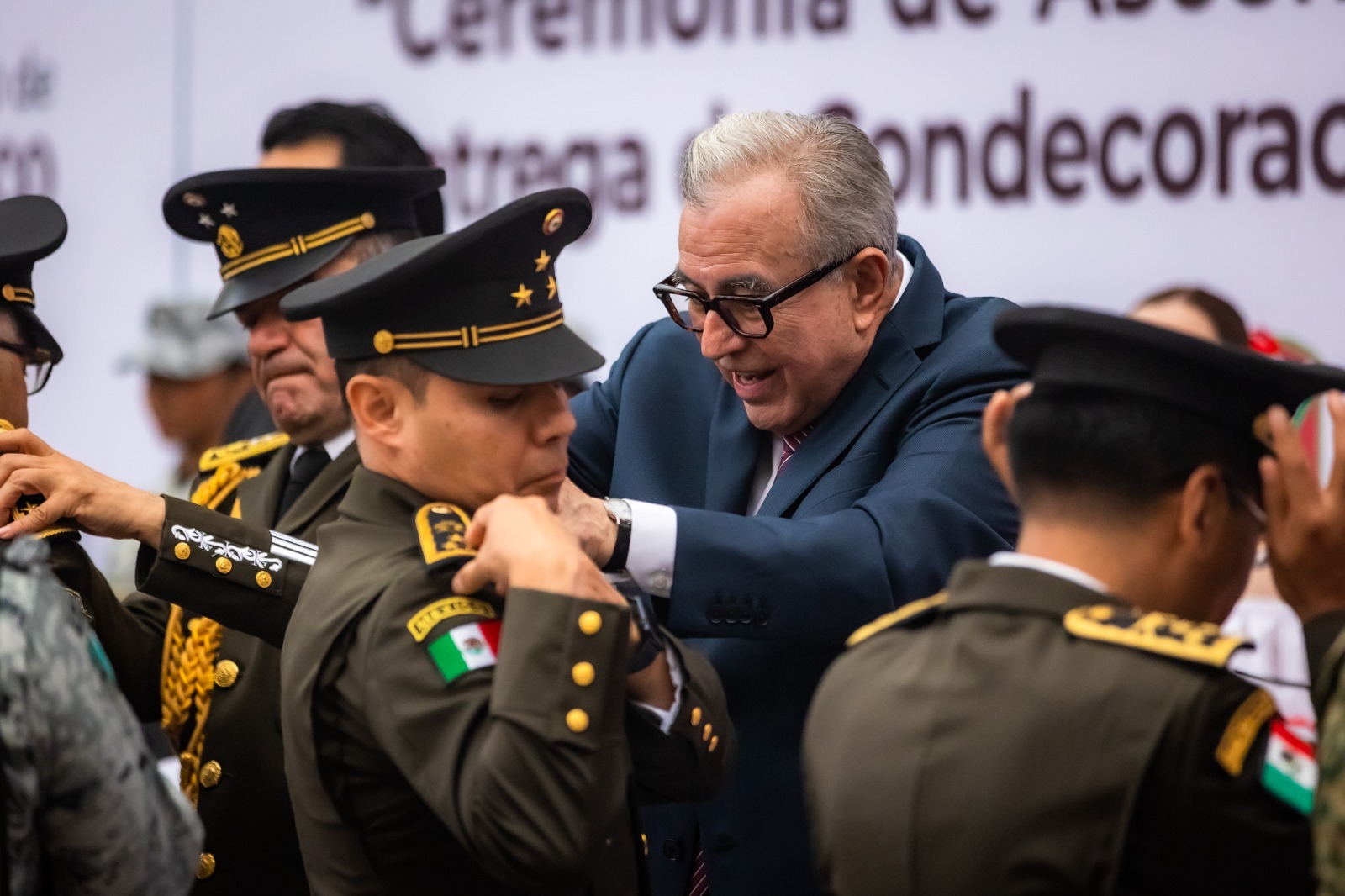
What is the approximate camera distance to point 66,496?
2.30 metres

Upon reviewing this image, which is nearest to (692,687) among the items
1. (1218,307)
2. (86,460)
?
(1218,307)

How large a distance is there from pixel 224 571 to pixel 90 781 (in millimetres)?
886

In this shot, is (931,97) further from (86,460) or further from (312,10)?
(86,460)

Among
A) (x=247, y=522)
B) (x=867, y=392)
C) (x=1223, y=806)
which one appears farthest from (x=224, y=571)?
(x=1223, y=806)

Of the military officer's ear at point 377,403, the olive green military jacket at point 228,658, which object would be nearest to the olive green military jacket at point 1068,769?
the military officer's ear at point 377,403

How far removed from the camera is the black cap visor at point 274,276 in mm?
2680

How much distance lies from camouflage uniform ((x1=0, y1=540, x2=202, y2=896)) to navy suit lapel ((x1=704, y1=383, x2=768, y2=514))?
3.86 feet

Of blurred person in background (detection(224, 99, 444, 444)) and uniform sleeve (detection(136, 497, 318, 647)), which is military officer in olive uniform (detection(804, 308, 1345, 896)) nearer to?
uniform sleeve (detection(136, 497, 318, 647))

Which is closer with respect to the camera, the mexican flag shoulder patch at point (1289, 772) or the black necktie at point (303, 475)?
the mexican flag shoulder patch at point (1289, 772)

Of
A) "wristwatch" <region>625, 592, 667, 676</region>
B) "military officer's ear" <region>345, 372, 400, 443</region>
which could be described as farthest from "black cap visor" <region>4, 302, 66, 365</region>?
"wristwatch" <region>625, 592, 667, 676</region>

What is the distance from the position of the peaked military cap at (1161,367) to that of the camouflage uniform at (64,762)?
3.24 feet

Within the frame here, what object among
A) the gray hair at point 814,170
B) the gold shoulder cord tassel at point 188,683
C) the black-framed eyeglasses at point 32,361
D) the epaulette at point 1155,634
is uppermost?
the gray hair at point 814,170

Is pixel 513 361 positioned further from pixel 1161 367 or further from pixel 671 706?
pixel 1161 367

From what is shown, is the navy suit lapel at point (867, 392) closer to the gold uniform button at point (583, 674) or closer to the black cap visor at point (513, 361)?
the black cap visor at point (513, 361)
